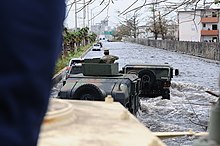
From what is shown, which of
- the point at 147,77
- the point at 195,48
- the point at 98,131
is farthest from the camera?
the point at 195,48

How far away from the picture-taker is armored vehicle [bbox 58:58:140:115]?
10680 mm

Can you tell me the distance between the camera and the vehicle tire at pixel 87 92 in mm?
10666

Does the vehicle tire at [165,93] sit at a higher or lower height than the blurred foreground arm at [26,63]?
lower

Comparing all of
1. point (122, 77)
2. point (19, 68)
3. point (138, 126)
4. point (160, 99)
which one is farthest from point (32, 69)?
point (160, 99)

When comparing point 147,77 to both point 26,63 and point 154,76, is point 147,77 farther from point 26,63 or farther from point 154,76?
point 26,63

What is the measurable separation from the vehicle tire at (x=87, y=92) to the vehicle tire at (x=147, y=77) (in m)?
5.32

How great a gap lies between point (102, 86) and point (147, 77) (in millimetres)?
5276

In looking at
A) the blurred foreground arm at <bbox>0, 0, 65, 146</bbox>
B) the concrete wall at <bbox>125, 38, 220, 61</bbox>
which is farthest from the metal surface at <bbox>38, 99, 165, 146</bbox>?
the concrete wall at <bbox>125, 38, 220, 61</bbox>

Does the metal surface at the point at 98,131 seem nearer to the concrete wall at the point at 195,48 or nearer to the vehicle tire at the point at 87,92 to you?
the vehicle tire at the point at 87,92

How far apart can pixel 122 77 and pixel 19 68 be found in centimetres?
1073

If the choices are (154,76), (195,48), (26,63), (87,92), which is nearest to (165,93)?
(154,76)

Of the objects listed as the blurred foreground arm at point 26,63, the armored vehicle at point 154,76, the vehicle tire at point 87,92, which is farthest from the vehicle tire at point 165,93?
the blurred foreground arm at point 26,63

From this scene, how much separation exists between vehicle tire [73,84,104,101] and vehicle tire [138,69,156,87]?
5.32 m

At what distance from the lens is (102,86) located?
36.5 feet
